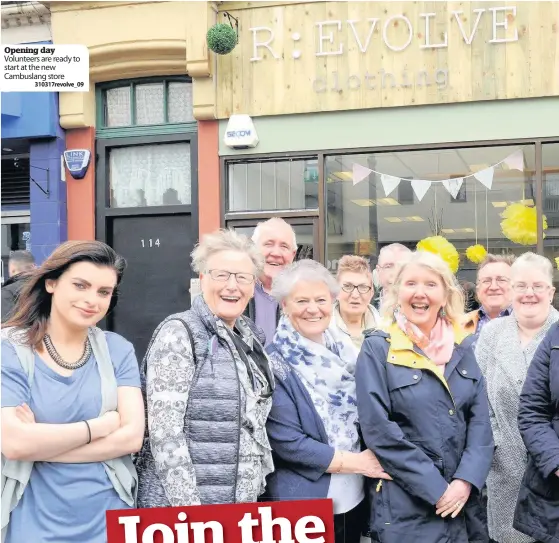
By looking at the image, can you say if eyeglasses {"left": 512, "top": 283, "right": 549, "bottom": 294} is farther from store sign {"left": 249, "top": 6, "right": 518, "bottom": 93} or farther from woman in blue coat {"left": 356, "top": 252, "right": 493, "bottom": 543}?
store sign {"left": 249, "top": 6, "right": 518, "bottom": 93}

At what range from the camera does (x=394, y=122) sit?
26.9 ft

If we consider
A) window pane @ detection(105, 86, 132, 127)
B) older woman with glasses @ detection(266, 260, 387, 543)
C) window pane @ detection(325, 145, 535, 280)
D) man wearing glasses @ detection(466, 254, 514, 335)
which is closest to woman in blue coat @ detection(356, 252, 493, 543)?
older woman with glasses @ detection(266, 260, 387, 543)

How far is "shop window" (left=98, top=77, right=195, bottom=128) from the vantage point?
8.95m

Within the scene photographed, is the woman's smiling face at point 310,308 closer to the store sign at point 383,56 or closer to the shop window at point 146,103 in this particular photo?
the store sign at point 383,56

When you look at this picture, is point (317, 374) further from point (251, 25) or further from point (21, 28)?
point (21, 28)

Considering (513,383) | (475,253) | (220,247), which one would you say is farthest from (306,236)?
(220,247)

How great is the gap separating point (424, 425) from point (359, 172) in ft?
18.2

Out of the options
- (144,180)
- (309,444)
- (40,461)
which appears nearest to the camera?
(40,461)

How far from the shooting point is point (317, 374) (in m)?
3.29

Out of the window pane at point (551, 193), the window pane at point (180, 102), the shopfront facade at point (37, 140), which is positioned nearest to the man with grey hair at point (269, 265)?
the window pane at point (551, 193)

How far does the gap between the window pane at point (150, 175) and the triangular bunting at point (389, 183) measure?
230cm


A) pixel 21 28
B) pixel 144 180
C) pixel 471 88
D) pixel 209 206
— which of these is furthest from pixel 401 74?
pixel 21 28

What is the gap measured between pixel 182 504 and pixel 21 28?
7759mm

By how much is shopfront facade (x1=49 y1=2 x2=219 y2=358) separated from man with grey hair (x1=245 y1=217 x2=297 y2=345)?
402cm
